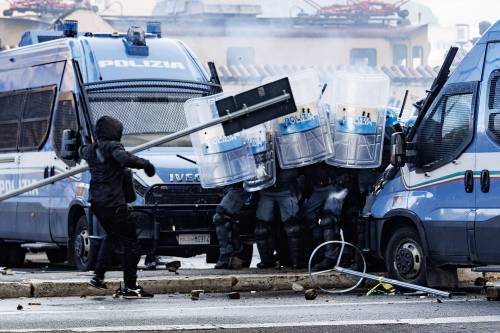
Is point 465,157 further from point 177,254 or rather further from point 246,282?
point 177,254

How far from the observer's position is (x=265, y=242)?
48.5ft

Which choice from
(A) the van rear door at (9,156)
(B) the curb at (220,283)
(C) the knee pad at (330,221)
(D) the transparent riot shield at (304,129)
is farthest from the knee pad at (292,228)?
(A) the van rear door at (9,156)

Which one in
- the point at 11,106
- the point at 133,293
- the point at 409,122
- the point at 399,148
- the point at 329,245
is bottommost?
the point at 133,293

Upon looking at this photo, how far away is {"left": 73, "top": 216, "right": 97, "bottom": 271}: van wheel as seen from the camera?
15842 millimetres

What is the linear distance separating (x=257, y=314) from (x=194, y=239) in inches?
195

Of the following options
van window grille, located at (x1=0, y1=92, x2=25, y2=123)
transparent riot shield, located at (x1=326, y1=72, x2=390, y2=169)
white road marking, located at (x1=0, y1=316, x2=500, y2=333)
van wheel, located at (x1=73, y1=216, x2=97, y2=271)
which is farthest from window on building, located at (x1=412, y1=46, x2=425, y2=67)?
white road marking, located at (x1=0, y1=316, x2=500, y2=333)

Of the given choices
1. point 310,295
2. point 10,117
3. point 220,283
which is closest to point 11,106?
point 10,117

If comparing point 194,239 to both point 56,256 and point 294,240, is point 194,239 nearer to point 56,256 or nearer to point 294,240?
point 294,240

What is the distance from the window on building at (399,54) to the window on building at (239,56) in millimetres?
9616

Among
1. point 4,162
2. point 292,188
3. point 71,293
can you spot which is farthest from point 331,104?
point 4,162

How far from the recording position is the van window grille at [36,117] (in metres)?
17.3

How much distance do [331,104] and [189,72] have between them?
294 centimetres

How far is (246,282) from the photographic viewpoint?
13438mm

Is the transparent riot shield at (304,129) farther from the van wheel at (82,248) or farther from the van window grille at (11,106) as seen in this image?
the van window grille at (11,106)
